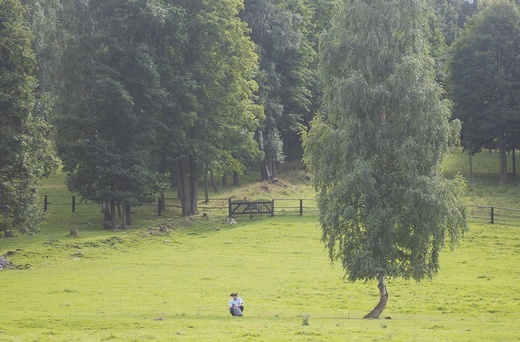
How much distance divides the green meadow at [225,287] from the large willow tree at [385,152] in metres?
2.12

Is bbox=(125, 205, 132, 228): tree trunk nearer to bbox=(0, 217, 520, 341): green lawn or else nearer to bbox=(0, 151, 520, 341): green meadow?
bbox=(0, 151, 520, 341): green meadow

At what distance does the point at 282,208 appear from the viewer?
2633 inches

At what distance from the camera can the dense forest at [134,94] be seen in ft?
149

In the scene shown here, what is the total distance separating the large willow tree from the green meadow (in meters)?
2.12

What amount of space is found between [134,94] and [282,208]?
17.3m

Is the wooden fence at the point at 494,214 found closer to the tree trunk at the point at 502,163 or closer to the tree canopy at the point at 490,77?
the tree trunk at the point at 502,163

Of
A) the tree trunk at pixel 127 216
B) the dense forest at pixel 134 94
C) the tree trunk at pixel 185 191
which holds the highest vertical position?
the dense forest at pixel 134 94

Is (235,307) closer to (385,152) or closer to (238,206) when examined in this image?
(385,152)

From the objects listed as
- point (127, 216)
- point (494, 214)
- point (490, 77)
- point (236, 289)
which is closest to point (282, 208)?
point (127, 216)

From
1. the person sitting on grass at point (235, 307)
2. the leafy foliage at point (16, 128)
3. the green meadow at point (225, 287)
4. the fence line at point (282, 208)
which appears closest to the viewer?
the green meadow at point (225, 287)

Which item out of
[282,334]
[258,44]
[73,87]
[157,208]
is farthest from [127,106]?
[282,334]

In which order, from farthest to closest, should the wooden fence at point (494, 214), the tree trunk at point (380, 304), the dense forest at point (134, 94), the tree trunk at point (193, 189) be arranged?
the tree trunk at point (193, 189)
the wooden fence at point (494, 214)
the dense forest at point (134, 94)
the tree trunk at point (380, 304)

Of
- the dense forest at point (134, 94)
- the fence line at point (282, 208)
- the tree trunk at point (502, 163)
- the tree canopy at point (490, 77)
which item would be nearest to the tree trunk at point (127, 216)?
the dense forest at point (134, 94)

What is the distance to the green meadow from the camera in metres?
25.3
